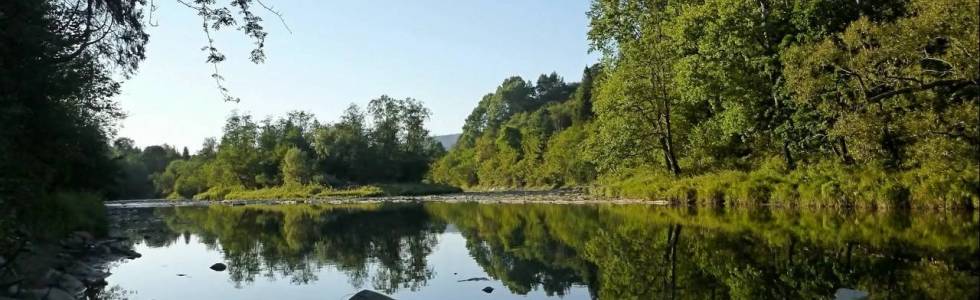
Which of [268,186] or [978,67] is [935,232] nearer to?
[978,67]

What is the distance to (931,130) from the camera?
20484mm

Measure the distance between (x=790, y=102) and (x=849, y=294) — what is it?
21797 mm

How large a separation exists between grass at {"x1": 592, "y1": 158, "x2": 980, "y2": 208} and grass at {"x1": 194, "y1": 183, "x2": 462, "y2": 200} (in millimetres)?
40208

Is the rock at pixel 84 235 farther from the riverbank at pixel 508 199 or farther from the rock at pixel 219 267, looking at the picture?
the riverbank at pixel 508 199

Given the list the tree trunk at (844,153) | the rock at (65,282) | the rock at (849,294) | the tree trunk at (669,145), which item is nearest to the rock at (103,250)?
the rock at (65,282)

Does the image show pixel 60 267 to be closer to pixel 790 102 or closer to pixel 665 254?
pixel 665 254

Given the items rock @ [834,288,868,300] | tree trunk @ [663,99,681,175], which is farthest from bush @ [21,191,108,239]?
tree trunk @ [663,99,681,175]

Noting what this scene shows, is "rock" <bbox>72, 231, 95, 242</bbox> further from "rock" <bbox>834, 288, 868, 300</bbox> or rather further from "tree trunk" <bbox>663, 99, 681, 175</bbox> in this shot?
"tree trunk" <bbox>663, 99, 681, 175</bbox>

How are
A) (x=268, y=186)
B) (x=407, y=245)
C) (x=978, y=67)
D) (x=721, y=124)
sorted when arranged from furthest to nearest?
(x=268, y=186) < (x=721, y=124) < (x=407, y=245) < (x=978, y=67)

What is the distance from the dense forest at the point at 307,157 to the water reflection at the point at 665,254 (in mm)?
55515

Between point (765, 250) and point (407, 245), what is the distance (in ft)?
31.2

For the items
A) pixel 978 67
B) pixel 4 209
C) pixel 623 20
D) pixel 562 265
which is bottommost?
pixel 562 265

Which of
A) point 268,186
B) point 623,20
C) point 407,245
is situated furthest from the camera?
point 268,186

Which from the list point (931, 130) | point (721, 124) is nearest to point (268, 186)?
point (721, 124)
